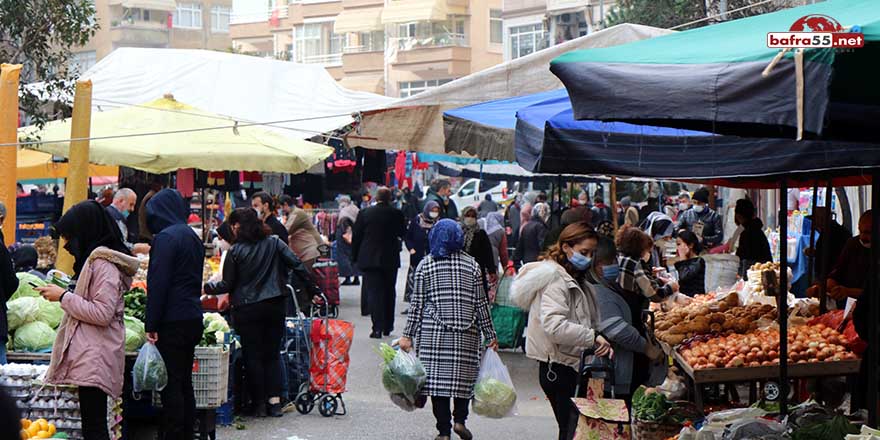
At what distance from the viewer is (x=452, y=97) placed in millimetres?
11352

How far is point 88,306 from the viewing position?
26.7 ft

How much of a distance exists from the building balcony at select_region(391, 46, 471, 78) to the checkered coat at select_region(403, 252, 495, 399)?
2120 inches

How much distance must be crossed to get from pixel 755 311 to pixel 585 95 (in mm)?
5233

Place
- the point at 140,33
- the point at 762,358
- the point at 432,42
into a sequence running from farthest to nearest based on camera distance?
the point at 140,33 → the point at 432,42 → the point at 762,358

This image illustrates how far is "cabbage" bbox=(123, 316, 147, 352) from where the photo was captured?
941cm

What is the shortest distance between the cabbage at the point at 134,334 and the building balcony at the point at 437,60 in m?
53.9

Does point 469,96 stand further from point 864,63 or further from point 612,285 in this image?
point 864,63

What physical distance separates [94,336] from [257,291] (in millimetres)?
2646

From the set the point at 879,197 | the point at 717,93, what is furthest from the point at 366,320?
the point at 717,93

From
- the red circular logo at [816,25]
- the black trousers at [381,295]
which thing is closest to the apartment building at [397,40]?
A: the black trousers at [381,295]

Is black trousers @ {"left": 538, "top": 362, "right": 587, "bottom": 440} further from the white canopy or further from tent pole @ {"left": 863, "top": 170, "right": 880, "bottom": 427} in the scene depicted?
the white canopy

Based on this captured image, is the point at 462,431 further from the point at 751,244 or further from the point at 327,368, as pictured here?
the point at 751,244

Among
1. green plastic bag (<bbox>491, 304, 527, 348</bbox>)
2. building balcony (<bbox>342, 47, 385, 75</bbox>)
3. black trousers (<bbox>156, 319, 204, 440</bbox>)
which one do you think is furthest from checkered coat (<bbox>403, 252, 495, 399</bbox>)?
building balcony (<bbox>342, 47, 385, 75</bbox>)

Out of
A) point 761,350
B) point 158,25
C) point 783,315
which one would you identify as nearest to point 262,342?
point 761,350
